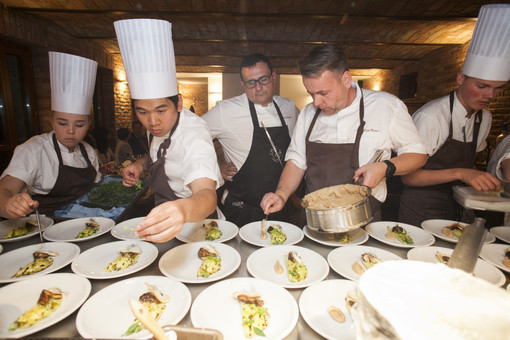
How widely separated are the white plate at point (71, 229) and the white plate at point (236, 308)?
1.03 m

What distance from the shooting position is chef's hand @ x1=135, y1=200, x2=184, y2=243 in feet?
3.58

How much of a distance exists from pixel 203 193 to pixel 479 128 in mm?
2667

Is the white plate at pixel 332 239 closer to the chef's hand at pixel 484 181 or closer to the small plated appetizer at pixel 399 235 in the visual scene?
the small plated appetizer at pixel 399 235

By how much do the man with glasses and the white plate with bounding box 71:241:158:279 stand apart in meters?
1.48

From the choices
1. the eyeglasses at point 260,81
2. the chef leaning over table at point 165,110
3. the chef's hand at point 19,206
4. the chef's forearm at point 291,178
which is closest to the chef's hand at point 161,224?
the chef leaning over table at point 165,110

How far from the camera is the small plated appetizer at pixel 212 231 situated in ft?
5.76

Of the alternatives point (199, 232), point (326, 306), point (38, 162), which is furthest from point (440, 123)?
point (38, 162)

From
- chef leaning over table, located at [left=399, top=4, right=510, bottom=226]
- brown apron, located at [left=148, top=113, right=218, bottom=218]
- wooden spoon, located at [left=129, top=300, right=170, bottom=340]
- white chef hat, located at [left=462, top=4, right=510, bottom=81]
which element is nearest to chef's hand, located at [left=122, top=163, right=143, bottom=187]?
brown apron, located at [left=148, top=113, right=218, bottom=218]

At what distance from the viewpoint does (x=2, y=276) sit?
4.21 feet

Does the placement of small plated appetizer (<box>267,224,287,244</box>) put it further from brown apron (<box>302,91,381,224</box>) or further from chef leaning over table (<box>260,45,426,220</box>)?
brown apron (<box>302,91,381,224</box>)

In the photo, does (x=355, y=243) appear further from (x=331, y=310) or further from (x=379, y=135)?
(x=379, y=135)

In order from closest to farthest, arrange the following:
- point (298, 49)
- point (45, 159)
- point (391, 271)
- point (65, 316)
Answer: point (391, 271) → point (65, 316) → point (45, 159) → point (298, 49)

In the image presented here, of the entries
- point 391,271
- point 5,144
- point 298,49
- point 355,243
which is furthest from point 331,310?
point 298,49

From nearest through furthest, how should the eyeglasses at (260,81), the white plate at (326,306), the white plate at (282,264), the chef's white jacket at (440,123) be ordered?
1. the white plate at (326,306)
2. the white plate at (282,264)
3. the chef's white jacket at (440,123)
4. the eyeglasses at (260,81)
